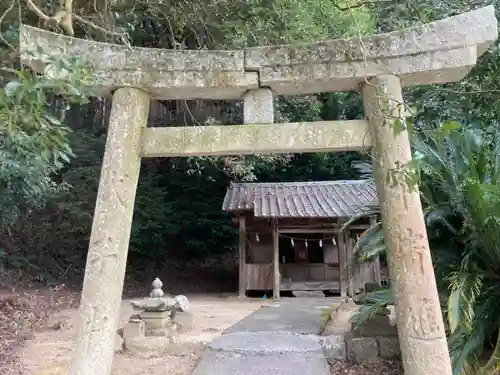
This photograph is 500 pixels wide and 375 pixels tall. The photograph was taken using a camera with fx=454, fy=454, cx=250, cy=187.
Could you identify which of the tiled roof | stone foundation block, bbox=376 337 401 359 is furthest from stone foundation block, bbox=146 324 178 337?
the tiled roof

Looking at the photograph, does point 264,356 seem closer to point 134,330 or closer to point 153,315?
point 153,315

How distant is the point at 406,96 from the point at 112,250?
5.92m

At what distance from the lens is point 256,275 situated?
46.9 ft

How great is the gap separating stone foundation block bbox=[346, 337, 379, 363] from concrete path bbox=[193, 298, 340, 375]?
421 mm

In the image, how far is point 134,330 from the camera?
6965mm

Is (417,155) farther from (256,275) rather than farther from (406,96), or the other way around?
(256,275)

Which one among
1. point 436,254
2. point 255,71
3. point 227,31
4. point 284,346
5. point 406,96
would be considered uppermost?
point 227,31

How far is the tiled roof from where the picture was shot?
1340 cm

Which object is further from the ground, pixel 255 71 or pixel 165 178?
pixel 165 178

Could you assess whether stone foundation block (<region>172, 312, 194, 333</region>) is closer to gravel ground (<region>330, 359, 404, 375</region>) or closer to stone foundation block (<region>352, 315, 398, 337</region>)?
gravel ground (<region>330, 359, 404, 375</region>)

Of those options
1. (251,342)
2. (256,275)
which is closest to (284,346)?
(251,342)

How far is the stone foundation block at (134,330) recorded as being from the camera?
22.7 ft

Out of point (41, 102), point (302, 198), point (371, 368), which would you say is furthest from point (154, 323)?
point (302, 198)

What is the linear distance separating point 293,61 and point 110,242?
2.26 m
